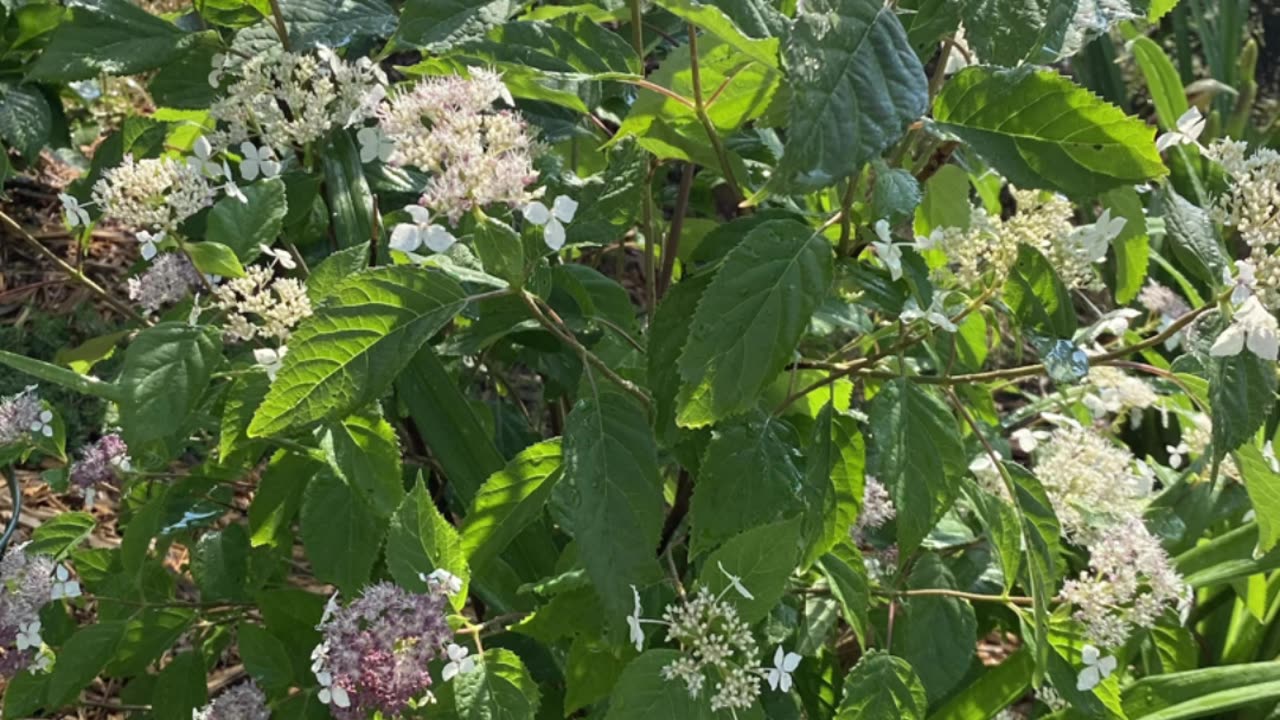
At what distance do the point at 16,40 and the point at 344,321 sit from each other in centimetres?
109

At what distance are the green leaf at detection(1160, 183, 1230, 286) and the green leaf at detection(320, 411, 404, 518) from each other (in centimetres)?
59

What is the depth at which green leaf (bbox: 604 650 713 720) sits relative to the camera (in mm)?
746

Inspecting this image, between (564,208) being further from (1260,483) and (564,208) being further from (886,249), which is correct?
(1260,483)

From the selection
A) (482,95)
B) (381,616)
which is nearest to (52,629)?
(381,616)

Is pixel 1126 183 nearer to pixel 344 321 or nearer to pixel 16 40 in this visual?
pixel 344 321

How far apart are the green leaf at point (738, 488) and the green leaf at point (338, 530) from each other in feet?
0.94

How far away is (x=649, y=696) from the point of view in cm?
75

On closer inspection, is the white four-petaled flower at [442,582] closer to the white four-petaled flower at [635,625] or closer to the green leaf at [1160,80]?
the white four-petaled flower at [635,625]

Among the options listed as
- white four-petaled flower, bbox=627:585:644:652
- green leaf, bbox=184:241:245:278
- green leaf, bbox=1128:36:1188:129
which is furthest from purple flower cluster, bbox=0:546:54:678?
green leaf, bbox=1128:36:1188:129

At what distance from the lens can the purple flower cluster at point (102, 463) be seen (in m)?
1.06

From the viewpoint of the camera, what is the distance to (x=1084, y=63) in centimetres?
275

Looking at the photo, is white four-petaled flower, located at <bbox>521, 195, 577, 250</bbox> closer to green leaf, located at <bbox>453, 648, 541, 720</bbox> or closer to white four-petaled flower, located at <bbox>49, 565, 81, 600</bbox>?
green leaf, located at <bbox>453, 648, 541, 720</bbox>

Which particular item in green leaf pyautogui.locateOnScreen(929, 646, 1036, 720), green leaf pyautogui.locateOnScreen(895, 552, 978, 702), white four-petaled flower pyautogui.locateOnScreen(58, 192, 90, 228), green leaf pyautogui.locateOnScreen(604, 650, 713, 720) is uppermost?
white four-petaled flower pyautogui.locateOnScreen(58, 192, 90, 228)

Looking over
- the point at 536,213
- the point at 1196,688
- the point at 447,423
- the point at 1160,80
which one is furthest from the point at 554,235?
the point at 1160,80
